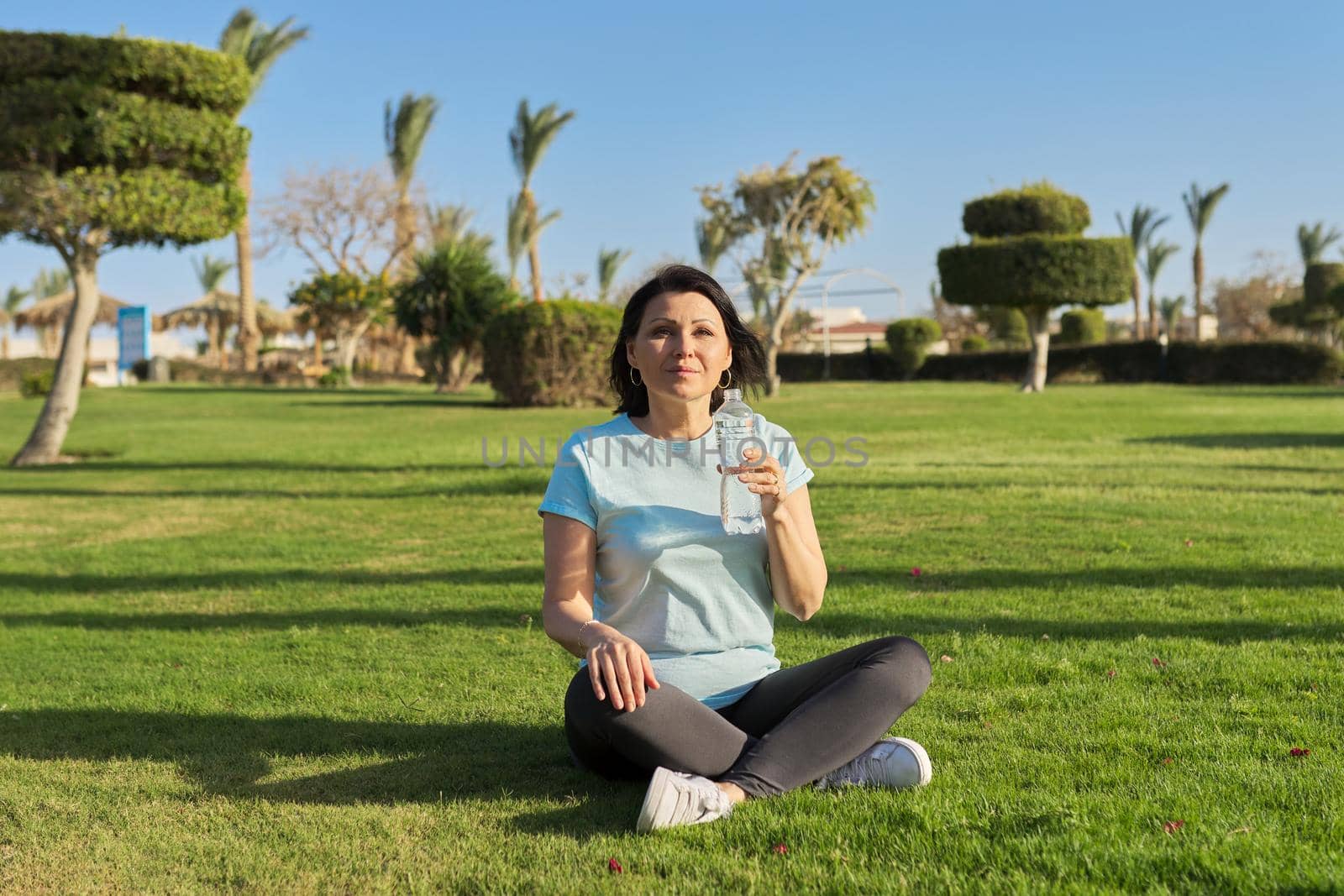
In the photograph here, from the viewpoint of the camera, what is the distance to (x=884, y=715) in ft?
9.51

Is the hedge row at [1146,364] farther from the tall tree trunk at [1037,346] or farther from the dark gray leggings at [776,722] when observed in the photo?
the dark gray leggings at [776,722]

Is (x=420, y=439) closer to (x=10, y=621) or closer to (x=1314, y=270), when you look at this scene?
(x=10, y=621)

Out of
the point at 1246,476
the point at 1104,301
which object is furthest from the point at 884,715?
the point at 1104,301

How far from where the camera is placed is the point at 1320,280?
36812 millimetres

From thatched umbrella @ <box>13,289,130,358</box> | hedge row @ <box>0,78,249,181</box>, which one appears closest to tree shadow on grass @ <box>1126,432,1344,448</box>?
hedge row @ <box>0,78,249,181</box>

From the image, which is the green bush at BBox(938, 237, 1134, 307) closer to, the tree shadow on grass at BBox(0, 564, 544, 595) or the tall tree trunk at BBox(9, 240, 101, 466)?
the tall tree trunk at BBox(9, 240, 101, 466)

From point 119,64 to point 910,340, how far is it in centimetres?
2712

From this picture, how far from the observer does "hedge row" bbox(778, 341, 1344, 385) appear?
31203mm

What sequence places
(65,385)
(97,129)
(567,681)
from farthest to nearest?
(65,385) → (97,129) → (567,681)

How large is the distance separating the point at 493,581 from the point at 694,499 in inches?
145

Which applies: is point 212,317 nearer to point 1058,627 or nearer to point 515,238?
point 515,238

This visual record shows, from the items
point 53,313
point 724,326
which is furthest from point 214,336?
point 724,326

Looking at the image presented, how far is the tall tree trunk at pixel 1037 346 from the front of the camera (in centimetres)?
2852

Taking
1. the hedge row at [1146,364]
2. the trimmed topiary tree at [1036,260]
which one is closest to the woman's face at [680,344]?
the trimmed topiary tree at [1036,260]
